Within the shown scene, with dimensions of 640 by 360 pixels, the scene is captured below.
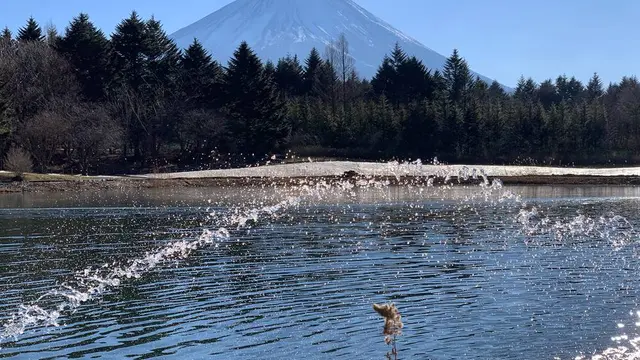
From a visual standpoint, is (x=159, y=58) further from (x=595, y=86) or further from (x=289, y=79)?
(x=595, y=86)

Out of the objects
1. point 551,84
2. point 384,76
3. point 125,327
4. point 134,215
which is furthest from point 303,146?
point 551,84

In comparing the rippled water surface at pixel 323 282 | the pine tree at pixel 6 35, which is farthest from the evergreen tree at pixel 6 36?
the rippled water surface at pixel 323 282

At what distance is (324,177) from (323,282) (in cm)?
3820

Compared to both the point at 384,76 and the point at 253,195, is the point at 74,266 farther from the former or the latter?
the point at 384,76

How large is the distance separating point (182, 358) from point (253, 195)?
110 feet

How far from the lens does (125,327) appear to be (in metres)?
13.5

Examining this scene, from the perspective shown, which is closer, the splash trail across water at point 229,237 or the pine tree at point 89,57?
the splash trail across water at point 229,237

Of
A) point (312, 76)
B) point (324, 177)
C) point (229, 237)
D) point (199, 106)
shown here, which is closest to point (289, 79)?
point (312, 76)

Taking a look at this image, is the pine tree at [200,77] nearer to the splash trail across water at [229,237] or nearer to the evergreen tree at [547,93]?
the splash trail across water at [229,237]

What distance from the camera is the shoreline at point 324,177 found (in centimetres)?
5237

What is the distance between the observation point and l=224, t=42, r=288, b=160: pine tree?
69.7 m

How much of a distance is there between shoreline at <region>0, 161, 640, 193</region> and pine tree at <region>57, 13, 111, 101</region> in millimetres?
20543

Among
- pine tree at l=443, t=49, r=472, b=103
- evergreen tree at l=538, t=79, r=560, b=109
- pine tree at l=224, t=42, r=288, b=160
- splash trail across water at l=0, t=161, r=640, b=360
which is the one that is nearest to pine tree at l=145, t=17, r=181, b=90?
pine tree at l=224, t=42, r=288, b=160

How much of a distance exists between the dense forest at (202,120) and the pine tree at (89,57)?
97 mm
